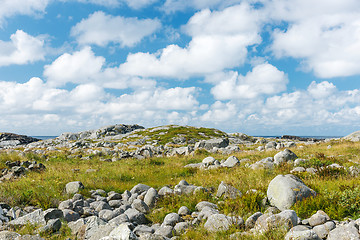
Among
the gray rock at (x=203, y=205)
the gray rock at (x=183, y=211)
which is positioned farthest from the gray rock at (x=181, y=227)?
the gray rock at (x=203, y=205)

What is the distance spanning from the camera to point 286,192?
22.7 ft

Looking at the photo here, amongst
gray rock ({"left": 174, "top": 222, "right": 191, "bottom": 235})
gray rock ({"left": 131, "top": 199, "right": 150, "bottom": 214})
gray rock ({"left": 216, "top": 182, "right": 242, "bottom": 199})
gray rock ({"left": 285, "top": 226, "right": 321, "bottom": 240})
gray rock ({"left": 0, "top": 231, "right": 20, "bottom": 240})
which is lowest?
gray rock ({"left": 131, "top": 199, "right": 150, "bottom": 214})

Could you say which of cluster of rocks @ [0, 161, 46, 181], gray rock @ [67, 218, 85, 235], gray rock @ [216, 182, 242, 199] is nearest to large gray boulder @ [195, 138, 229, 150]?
cluster of rocks @ [0, 161, 46, 181]

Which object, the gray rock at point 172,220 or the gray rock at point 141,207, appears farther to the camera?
the gray rock at point 141,207

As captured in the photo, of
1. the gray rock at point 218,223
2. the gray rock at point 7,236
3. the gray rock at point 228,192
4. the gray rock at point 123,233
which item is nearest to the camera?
the gray rock at point 123,233

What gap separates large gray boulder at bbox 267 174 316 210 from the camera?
6.79 meters

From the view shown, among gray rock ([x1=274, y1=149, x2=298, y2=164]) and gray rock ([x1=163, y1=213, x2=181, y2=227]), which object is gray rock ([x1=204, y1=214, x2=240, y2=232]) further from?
gray rock ([x1=274, y1=149, x2=298, y2=164])

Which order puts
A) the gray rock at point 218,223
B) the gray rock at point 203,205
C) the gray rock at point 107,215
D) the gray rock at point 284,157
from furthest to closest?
the gray rock at point 284,157, the gray rock at point 203,205, the gray rock at point 107,215, the gray rock at point 218,223

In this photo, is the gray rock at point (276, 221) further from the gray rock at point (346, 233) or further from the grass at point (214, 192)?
the gray rock at point (346, 233)

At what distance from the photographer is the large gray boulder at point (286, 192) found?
679 centimetres

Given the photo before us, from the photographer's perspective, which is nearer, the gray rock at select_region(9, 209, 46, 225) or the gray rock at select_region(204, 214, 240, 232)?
the gray rock at select_region(204, 214, 240, 232)

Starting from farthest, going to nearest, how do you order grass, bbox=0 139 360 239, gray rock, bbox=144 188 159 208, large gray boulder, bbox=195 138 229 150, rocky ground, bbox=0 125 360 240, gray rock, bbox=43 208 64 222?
large gray boulder, bbox=195 138 229 150 → gray rock, bbox=144 188 159 208 → gray rock, bbox=43 208 64 222 → grass, bbox=0 139 360 239 → rocky ground, bbox=0 125 360 240

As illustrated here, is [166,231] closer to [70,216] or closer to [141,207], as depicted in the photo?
[141,207]

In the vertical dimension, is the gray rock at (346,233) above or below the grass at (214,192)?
above
